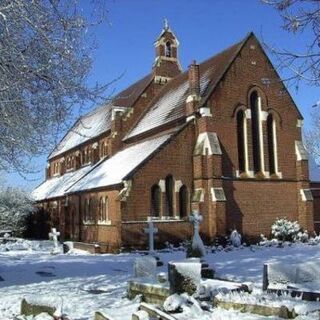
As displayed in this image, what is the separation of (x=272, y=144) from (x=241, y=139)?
2180 mm

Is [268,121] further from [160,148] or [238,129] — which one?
[160,148]

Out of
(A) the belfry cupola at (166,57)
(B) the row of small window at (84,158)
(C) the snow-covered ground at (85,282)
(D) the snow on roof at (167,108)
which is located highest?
(A) the belfry cupola at (166,57)

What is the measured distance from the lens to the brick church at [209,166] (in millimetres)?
25375

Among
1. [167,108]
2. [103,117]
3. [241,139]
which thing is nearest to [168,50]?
[103,117]

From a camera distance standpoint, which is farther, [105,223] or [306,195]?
[306,195]

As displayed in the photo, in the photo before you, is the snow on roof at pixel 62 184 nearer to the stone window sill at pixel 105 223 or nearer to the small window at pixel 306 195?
the stone window sill at pixel 105 223

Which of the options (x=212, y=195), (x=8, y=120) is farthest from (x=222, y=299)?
(x=212, y=195)

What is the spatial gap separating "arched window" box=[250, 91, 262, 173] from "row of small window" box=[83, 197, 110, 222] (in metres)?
8.52

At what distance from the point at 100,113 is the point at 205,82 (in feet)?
52.2

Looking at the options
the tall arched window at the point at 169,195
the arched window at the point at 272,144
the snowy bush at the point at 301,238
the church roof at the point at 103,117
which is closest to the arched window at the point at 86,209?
the church roof at the point at 103,117

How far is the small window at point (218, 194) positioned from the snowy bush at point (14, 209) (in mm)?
19365

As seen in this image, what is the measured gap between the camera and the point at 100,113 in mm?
43000

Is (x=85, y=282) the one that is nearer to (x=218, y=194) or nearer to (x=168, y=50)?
(x=218, y=194)

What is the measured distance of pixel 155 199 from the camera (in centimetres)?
2569
